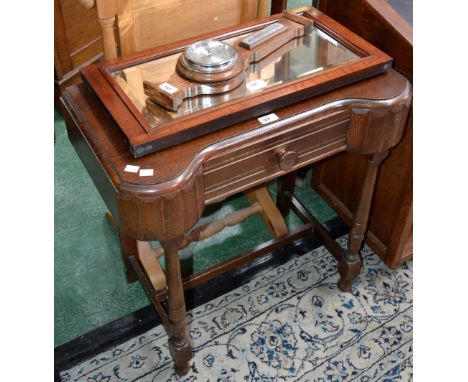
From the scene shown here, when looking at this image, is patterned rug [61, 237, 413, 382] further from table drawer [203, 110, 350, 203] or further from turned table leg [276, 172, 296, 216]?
table drawer [203, 110, 350, 203]

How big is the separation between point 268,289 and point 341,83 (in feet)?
3.38

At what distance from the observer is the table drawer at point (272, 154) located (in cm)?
158

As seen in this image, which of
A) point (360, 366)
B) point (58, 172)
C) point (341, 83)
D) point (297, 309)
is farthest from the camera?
point (58, 172)

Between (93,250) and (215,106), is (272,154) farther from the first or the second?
(93,250)

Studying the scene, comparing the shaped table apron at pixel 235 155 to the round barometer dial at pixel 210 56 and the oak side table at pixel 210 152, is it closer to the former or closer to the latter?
the oak side table at pixel 210 152

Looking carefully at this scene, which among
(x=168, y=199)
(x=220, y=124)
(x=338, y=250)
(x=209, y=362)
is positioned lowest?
(x=209, y=362)

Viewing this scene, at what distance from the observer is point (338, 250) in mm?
2354

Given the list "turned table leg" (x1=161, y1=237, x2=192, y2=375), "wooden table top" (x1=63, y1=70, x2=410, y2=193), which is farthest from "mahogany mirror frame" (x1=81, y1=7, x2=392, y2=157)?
"turned table leg" (x1=161, y1=237, x2=192, y2=375)

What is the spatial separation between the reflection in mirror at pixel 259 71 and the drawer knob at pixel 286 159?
0.64 ft

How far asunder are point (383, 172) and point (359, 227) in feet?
0.98

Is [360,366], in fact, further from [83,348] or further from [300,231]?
[83,348]

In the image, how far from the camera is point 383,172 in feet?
7.65

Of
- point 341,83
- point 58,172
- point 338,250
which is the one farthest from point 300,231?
point 58,172

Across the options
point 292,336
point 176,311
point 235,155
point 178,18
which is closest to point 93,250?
point 176,311
